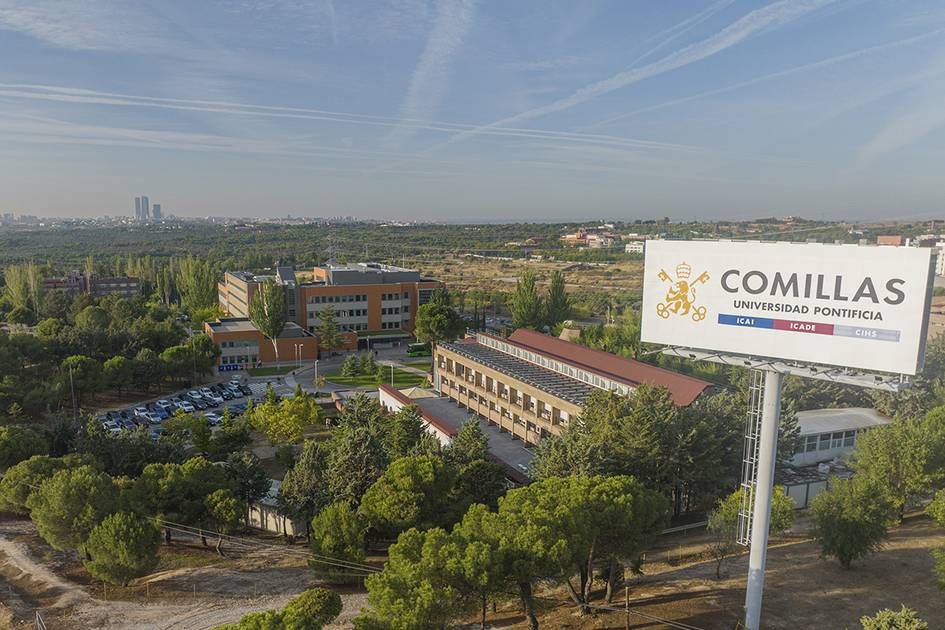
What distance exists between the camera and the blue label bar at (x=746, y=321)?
24969 mm

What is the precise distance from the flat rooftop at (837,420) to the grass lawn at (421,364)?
45974mm

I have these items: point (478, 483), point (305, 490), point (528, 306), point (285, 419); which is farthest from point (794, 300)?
point (528, 306)

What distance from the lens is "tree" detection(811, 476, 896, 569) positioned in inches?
1078

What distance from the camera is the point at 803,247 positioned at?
24.1 m

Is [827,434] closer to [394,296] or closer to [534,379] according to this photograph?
[534,379]

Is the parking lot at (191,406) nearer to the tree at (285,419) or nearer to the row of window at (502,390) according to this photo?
the tree at (285,419)

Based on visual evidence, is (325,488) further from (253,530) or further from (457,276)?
(457,276)

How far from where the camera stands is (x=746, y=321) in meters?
25.4

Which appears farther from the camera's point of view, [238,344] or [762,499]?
[238,344]

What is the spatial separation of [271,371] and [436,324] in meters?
22.7

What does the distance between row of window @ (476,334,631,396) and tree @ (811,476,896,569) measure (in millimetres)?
13691

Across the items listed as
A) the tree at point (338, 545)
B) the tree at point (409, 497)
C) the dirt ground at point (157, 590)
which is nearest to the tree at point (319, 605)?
the dirt ground at point (157, 590)

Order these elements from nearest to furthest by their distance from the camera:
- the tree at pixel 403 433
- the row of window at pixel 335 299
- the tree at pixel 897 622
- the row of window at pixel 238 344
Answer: the tree at pixel 897 622, the tree at pixel 403 433, the row of window at pixel 238 344, the row of window at pixel 335 299

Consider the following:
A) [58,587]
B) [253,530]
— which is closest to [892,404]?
[253,530]
